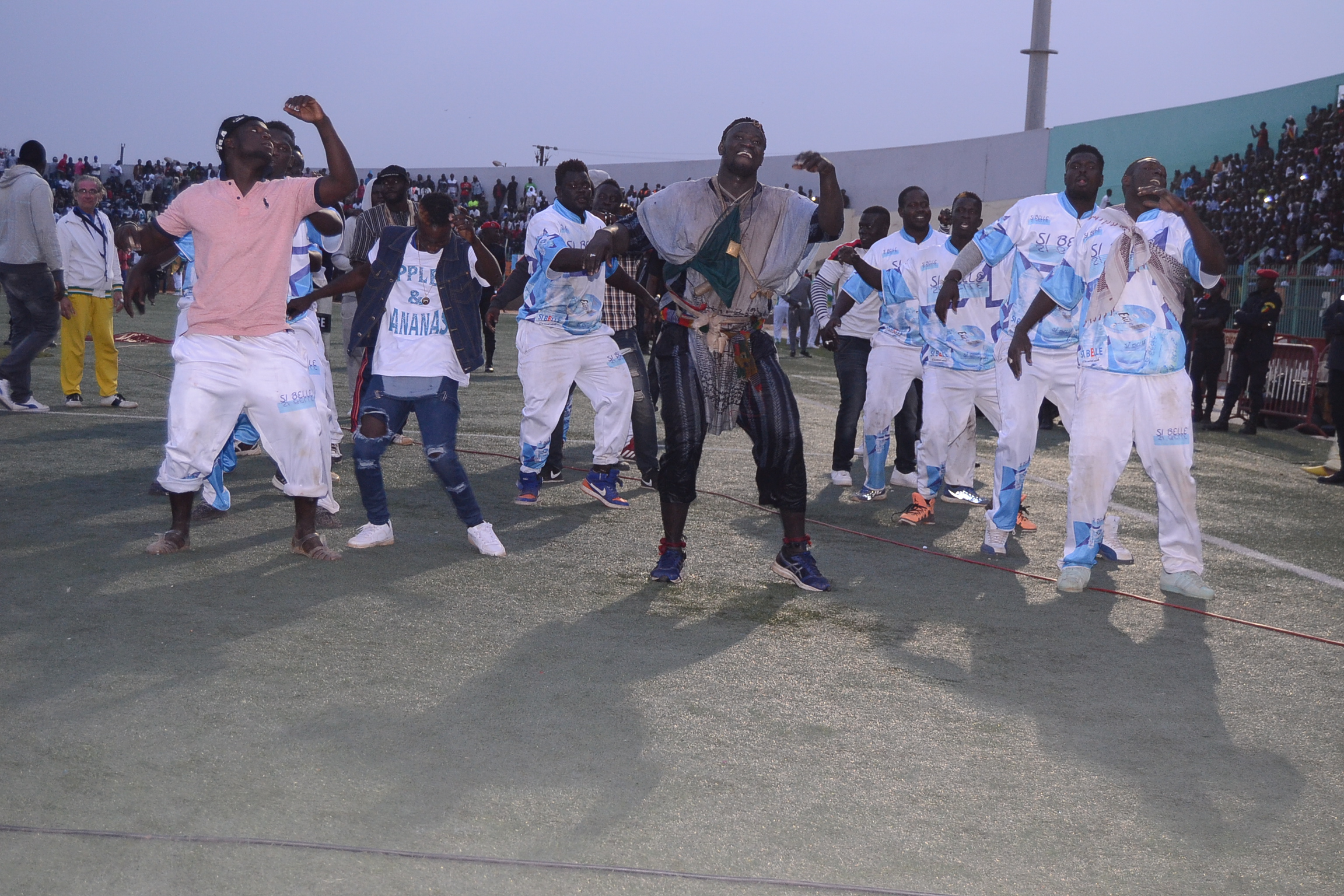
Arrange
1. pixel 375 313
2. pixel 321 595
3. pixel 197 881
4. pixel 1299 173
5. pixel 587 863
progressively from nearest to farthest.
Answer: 1. pixel 197 881
2. pixel 587 863
3. pixel 321 595
4. pixel 375 313
5. pixel 1299 173

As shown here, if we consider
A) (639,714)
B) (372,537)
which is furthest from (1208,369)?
(639,714)

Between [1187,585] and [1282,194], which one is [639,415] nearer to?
[1187,585]

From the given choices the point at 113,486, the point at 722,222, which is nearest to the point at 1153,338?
the point at 722,222

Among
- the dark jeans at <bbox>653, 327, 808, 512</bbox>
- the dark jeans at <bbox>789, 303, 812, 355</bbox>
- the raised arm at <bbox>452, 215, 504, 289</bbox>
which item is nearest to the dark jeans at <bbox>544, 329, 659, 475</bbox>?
the raised arm at <bbox>452, 215, 504, 289</bbox>

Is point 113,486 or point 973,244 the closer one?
point 973,244

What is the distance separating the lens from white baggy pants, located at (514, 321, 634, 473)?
7699 mm

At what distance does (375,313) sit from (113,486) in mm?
2440

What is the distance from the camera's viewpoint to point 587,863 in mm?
2924

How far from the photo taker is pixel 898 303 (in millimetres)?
8016

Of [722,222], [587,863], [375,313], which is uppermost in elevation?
[722,222]

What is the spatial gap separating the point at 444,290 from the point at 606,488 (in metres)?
2.07

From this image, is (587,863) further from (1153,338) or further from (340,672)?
(1153,338)

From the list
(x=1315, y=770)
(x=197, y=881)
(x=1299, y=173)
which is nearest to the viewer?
(x=197, y=881)

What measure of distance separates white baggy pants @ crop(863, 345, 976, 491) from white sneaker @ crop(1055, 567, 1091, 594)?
7.10 ft
